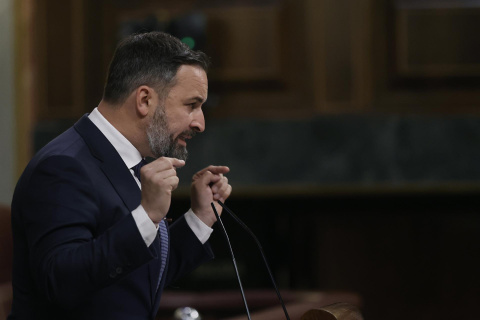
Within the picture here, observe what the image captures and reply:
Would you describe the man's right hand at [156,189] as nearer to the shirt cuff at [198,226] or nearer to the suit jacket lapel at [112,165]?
the suit jacket lapel at [112,165]

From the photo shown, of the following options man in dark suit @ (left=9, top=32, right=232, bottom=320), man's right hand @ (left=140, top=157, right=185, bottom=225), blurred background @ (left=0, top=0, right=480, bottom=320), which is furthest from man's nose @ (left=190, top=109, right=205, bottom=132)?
blurred background @ (left=0, top=0, right=480, bottom=320)

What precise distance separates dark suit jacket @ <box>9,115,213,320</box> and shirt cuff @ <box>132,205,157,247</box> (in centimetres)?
1

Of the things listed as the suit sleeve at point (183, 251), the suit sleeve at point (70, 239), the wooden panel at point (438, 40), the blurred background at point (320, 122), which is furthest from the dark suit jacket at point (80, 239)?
the wooden panel at point (438, 40)

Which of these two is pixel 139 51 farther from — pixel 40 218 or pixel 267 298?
pixel 267 298

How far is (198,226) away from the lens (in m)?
1.77

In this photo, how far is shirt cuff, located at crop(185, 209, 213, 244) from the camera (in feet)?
5.81

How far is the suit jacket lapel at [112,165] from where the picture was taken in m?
1.50

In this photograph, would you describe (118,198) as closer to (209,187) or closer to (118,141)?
(118,141)

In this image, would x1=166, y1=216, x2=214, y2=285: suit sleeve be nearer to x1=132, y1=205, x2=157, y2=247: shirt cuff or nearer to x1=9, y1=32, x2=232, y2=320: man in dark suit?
x1=9, y1=32, x2=232, y2=320: man in dark suit

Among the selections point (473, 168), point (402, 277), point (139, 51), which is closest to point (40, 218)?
point (139, 51)

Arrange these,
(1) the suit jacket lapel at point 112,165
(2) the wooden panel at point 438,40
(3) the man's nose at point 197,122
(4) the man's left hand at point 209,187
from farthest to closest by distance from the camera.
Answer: (2) the wooden panel at point 438,40 < (4) the man's left hand at point 209,187 < (3) the man's nose at point 197,122 < (1) the suit jacket lapel at point 112,165

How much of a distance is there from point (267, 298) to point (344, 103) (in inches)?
46.6

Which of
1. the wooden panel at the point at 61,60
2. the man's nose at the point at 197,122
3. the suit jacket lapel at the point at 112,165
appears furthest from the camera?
the wooden panel at the point at 61,60

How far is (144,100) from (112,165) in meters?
0.14
